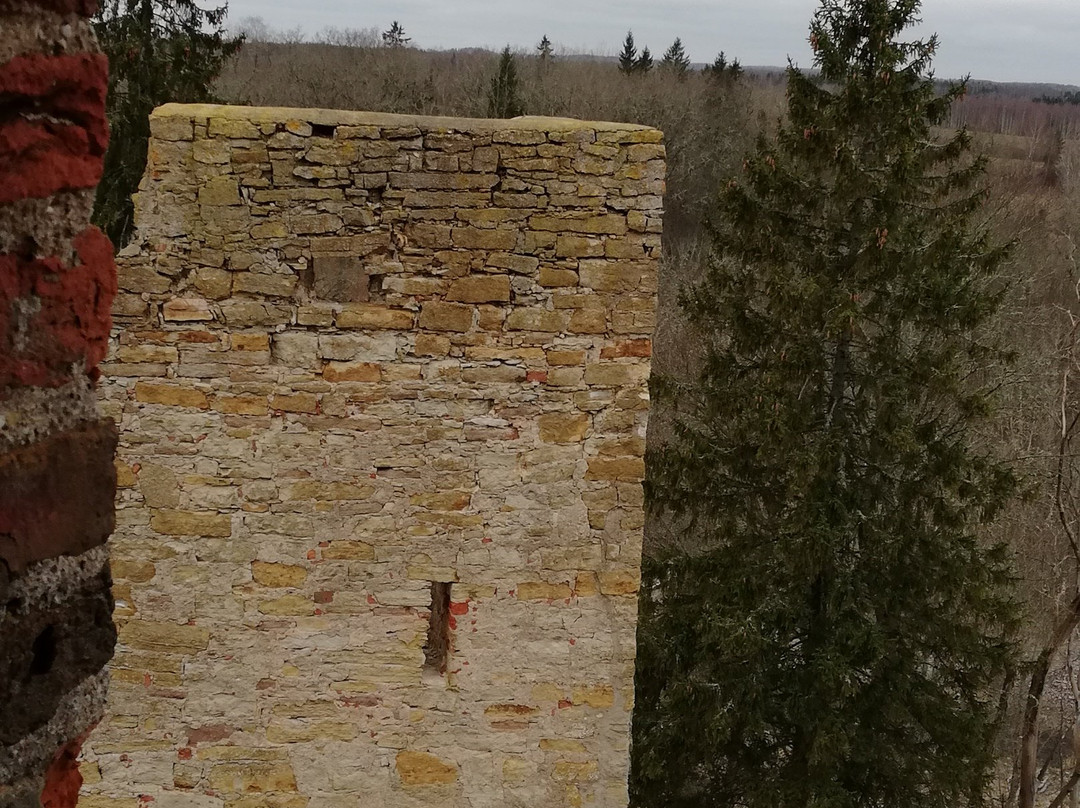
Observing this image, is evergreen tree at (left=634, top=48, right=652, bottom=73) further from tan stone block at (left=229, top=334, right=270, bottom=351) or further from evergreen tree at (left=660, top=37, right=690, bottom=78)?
tan stone block at (left=229, top=334, right=270, bottom=351)

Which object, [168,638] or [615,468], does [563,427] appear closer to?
[615,468]

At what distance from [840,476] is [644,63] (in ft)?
103

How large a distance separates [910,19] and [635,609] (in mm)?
6651

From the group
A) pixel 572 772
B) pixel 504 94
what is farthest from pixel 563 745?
pixel 504 94

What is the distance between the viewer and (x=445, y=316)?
4.33 metres

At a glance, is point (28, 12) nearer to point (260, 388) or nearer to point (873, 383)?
point (260, 388)

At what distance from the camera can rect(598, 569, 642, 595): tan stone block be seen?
4.55 meters

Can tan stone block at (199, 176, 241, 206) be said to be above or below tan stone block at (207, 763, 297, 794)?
above

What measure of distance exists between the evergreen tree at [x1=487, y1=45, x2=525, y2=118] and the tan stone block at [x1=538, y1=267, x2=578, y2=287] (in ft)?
61.8

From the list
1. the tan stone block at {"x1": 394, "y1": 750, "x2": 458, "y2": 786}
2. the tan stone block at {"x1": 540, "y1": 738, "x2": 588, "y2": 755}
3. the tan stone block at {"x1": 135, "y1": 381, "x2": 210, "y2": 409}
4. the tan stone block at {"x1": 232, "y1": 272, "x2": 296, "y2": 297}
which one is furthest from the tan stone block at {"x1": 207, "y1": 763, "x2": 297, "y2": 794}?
the tan stone block at {"x1": 232, "y1": 272, "x2": 296, "y2": 297}

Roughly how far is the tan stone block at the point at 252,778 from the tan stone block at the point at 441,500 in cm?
136

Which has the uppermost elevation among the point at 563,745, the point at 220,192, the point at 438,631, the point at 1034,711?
the point at 220,192

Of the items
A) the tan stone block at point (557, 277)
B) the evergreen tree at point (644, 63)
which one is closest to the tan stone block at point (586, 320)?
the tan stone block at point (557, 277)

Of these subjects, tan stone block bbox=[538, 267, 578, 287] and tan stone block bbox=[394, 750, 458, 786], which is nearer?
tan stone block bbox=[538, 267, 578, 287]
